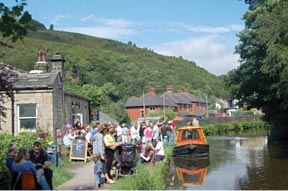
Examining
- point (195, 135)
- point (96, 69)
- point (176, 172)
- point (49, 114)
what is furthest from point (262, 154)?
point (96, 69)

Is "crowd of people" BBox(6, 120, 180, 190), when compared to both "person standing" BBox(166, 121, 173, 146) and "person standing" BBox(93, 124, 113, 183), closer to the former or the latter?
"person standing" BBox(93, 124, 113, 183)

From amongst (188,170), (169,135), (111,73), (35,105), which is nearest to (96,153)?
(35,105)

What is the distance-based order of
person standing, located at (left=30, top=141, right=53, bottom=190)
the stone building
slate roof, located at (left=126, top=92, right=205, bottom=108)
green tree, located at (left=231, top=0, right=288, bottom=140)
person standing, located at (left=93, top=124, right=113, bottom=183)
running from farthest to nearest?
slate roof, located at (left=126, top=92, right=205, bottom=108)
green tree, located at (left=231, top=0, right=288, bottom=140)
the stone building
person standing, located at (left=93, top=124, right=113, bottom=183)
person standing, located at (left=30, top=141, right=53, bottom=190)

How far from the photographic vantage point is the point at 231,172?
2272 cm

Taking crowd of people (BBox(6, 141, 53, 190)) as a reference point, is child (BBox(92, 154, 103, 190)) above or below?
below

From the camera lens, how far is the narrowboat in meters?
28.9

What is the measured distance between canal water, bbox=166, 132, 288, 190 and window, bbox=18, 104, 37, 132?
683 centimetres

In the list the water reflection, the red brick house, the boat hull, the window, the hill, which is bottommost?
the water reflection

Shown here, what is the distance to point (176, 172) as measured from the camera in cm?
2383

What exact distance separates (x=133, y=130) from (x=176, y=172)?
3.64 m

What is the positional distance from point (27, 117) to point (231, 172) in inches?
404

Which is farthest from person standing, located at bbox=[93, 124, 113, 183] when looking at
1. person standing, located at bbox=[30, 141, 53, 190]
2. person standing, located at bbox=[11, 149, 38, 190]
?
person standing, located at bbox=[11, 149, 38, 190]

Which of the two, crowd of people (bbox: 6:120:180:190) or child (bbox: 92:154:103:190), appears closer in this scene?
crowd of people (bbox: 6:120:180:190)

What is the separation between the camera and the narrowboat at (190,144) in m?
28.9
